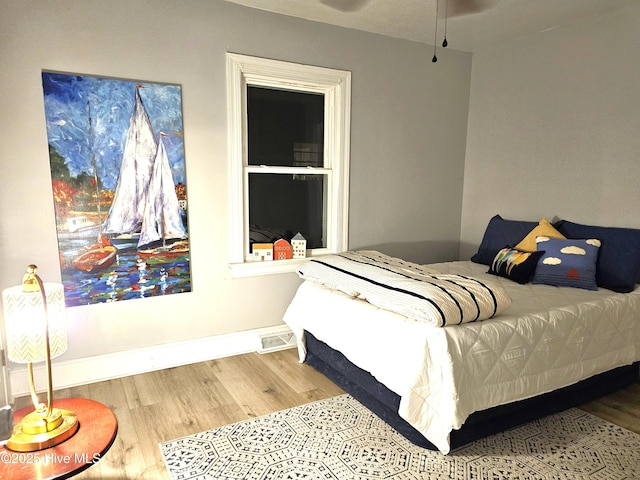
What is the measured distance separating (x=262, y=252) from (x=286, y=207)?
415mm

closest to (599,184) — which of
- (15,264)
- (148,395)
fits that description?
(148,395)

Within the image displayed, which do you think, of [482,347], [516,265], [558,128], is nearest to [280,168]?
[516,265]

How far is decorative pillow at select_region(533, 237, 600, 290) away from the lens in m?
2.79

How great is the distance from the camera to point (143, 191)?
108 inches

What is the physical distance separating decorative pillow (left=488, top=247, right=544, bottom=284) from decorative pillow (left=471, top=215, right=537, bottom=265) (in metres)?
0.29

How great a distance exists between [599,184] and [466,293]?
5.79 ft

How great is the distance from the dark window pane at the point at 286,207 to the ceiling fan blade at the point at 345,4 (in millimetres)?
1212

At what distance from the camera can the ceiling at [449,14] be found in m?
2.84

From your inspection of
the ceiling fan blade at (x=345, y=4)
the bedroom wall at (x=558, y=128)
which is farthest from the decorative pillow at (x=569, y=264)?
the ceiling fan blade at (x=345, y=4)

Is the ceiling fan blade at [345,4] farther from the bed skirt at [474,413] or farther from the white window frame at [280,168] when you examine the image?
the bed skirt at [474,413]

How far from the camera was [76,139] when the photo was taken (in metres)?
2.54

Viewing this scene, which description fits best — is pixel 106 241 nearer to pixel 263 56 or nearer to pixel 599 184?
pixel 263 56

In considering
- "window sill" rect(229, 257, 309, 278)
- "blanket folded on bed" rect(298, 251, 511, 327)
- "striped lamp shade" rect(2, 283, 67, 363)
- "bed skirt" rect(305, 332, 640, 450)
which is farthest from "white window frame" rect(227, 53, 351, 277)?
"striped lamp shade" rect(2, 283, 67, 363)

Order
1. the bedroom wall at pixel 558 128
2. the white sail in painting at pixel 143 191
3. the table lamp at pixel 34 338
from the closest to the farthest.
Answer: the table lamp at pixel 34 338, the white sail in painting at pixel 143 191, the bedroom wall at pixel 558 128
